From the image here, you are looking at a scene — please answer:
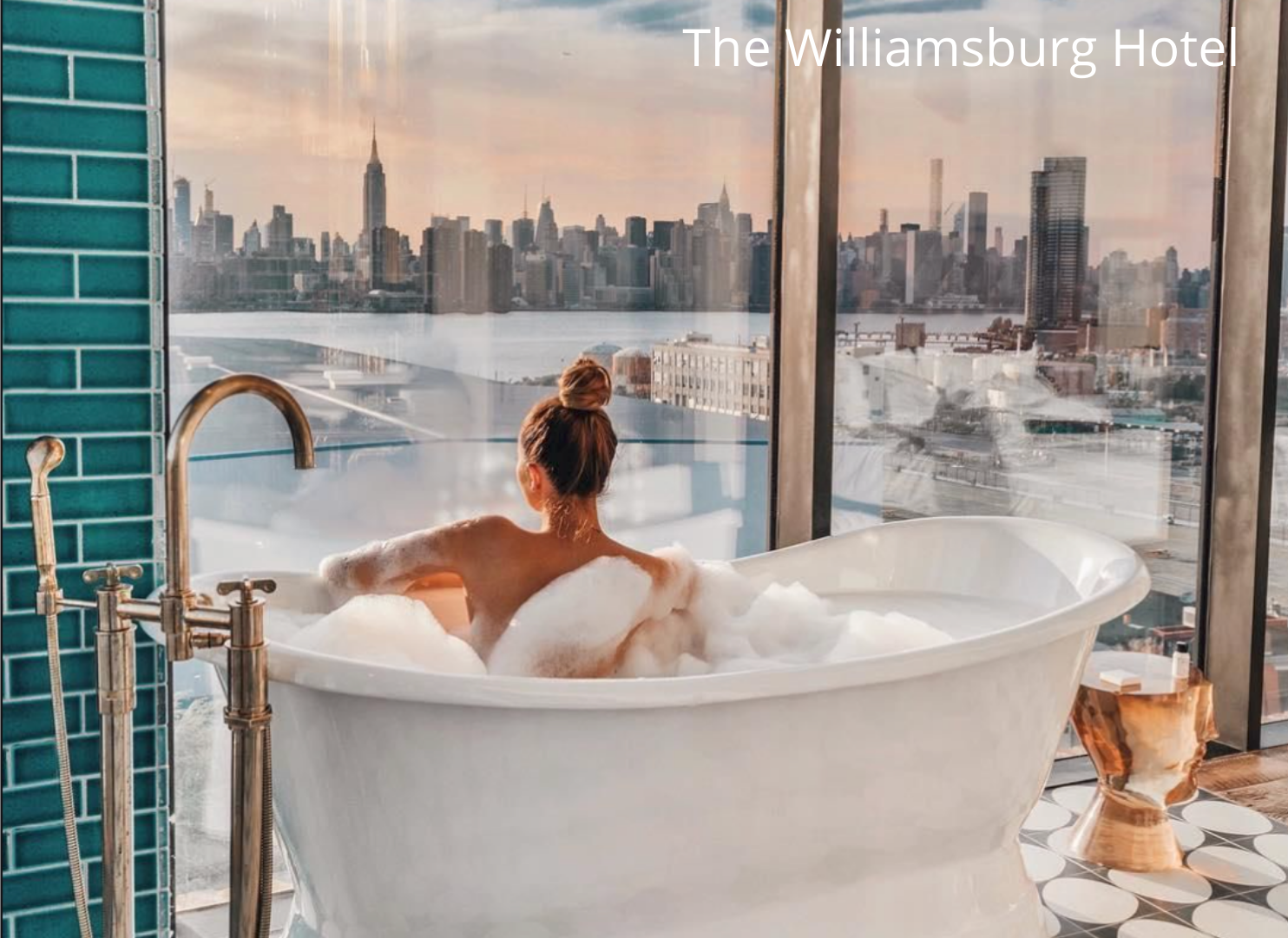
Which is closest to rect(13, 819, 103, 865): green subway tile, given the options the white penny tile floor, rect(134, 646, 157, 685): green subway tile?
rect(134, 646, 157, 685): green subway tile

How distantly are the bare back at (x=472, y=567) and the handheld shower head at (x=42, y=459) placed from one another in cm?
44

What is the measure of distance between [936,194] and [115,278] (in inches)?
71.2

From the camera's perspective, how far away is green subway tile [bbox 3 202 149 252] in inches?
78.4

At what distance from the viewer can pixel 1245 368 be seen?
3252 millimetres

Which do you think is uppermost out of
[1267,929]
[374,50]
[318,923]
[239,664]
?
[374,50]

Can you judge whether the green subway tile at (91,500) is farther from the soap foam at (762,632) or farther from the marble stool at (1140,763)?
the marble stool at (1140,763)

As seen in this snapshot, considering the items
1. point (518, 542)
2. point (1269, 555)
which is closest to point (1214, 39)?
point (1269, 555)

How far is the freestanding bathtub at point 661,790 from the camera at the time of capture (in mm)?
1683

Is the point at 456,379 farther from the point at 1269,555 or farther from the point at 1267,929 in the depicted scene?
the point at 1269,555

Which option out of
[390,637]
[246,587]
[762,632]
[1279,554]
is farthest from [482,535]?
[1279,554]

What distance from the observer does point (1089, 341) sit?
3211mm

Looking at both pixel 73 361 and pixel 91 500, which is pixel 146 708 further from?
pixel 73 361

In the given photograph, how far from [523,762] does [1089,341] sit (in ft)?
6.87

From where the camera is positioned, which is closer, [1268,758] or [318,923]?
[318,923]
